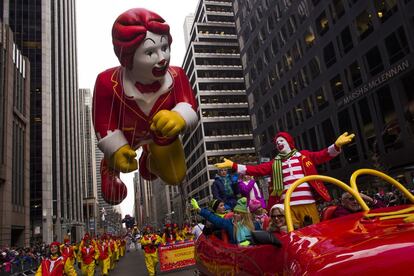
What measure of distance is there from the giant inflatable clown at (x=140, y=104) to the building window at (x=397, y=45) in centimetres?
1924

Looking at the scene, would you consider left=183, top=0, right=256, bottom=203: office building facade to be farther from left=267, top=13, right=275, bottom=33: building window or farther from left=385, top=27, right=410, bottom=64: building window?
left=385, top=27, right=410, bottom=64: building window

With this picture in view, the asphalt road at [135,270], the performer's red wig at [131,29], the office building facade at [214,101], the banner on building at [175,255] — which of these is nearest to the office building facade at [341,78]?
the banner on building at [175,255]

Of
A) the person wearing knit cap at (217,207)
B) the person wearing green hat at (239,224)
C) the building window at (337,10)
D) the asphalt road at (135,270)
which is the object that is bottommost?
the asphalt road at (135,270)

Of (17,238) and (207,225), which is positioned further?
(17,238)

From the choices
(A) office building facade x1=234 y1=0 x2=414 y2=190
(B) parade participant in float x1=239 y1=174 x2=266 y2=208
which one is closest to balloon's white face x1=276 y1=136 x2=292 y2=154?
→ (B) parade participant in float x1=239 y1=174 x2=266 y2=208

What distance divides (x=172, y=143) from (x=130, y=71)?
1.05 m

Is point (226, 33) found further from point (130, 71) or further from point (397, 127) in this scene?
point (130, 71)

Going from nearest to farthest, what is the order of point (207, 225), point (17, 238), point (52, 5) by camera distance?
point (207, 225)
point (17, 238)
point (52, 5)

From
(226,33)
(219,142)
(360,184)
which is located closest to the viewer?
(360,184)

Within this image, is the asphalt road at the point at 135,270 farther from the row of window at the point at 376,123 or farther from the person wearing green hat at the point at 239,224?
the row of window at the point at 376,123

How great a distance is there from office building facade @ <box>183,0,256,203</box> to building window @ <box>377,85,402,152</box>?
37.5 meters

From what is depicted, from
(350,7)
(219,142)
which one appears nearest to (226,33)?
→ (219,142)

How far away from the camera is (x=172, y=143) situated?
16.8 feet

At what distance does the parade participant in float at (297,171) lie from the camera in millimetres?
5320
